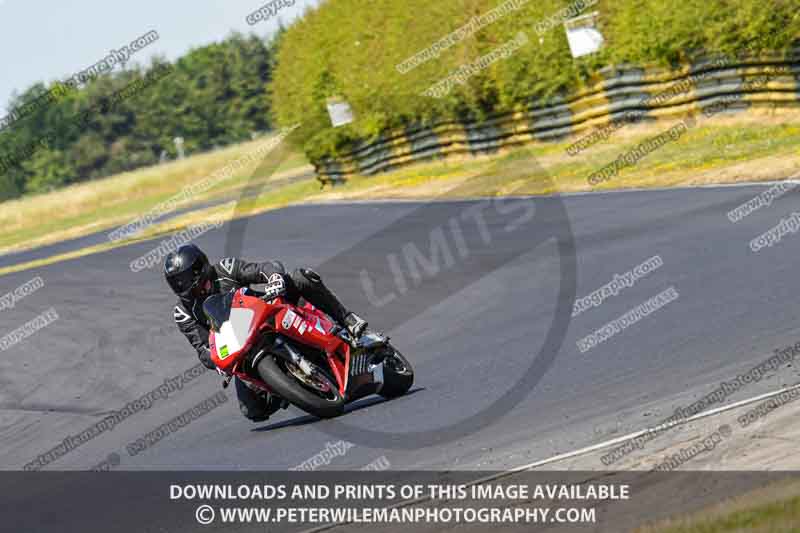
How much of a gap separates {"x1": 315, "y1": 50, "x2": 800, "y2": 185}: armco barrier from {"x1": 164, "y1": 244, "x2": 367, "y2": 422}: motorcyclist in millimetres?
14263

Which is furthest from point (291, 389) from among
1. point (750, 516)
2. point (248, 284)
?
point (750, 516)

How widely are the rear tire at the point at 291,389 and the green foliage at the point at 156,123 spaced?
10427 centimetres

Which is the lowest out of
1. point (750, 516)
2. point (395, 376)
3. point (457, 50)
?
point (457, 50)

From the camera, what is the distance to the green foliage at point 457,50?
24.0 m

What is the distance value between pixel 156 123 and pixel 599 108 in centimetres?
9522

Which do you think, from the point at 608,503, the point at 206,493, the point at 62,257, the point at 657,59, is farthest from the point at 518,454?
the point at 62,257

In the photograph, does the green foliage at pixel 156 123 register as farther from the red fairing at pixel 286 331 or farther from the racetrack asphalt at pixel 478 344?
the red fairing at pixel 286 331

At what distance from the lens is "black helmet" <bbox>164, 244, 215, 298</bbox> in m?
9.32

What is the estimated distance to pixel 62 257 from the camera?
1281 inches

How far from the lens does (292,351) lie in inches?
364

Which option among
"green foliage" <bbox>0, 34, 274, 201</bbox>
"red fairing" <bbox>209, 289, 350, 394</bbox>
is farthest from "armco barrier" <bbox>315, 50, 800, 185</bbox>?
"green foliage" <bbox>0, 34, 274, 201</bbox>

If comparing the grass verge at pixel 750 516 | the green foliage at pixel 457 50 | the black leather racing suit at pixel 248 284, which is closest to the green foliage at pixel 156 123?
the green foliage at pixel 457 50

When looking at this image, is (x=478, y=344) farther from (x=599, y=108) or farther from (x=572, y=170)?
(x=599, y=108)

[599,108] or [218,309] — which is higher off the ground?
[218,309]
